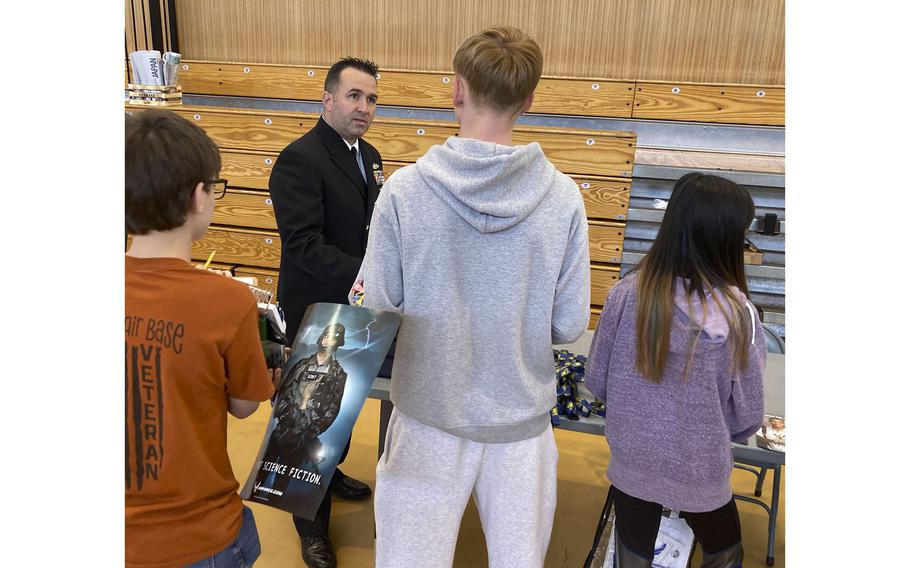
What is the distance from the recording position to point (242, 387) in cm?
93

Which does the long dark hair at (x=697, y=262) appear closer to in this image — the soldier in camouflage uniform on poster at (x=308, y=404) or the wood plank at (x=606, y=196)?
the soldier in camouflage uniform on poster at (x=308, y=404)

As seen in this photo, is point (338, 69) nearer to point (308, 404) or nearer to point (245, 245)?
point (308, 404)

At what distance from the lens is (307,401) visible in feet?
3.10

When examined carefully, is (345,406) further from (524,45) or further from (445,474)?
(524,45)

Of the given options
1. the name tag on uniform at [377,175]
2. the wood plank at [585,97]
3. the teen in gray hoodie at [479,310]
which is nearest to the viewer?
the teen in gray hoodie at [479,310]

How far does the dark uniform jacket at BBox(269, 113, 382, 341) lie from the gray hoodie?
0.80 meters

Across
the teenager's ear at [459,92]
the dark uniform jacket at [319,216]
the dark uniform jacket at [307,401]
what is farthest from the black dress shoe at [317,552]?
the teenager's ear at [459,92]

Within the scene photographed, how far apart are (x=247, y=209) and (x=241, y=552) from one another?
10.3ft

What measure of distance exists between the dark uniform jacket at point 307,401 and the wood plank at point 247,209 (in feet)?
9.87

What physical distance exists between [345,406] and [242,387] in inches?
6.7

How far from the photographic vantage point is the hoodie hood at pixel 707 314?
1226 millimetres

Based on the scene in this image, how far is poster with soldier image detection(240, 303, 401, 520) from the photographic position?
0.92 meters

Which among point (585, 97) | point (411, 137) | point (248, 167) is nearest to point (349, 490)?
point (411, 137)

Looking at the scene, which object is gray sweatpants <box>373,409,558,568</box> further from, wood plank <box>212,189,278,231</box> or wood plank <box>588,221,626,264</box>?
wood plank <box>212,189,278,231</box>
